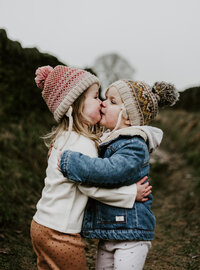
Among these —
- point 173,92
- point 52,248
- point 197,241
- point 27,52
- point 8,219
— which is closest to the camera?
point 52,248

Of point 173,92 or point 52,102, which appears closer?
point 52,102

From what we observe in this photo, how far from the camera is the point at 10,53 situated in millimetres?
5395

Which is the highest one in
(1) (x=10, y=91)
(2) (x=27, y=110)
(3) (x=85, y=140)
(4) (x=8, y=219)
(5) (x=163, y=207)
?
(3) (x=85, y=140)

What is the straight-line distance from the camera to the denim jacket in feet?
6.45

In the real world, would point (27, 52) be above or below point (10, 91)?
above

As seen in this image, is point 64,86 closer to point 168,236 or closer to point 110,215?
point 110,215

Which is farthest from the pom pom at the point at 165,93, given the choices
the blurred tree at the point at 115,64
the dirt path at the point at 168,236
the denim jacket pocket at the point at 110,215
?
the blurred tree at the point at 115,64

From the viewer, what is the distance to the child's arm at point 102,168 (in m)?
1.95

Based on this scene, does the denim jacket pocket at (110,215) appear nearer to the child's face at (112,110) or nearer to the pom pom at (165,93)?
the child's face at (112,110)

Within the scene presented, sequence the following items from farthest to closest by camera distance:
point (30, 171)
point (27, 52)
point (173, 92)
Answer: point (27, 52) → point (30, 171) → point (173, 92)

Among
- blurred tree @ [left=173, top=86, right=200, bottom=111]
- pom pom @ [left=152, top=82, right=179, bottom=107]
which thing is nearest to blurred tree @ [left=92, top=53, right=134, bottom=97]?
blurred tree @ [left=173, top=86, right=200, bottom=111]

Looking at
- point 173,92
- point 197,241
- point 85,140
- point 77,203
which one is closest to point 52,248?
point 77,203

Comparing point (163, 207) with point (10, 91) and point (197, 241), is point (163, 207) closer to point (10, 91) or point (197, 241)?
point (197, 241)

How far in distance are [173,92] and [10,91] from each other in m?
3.71
